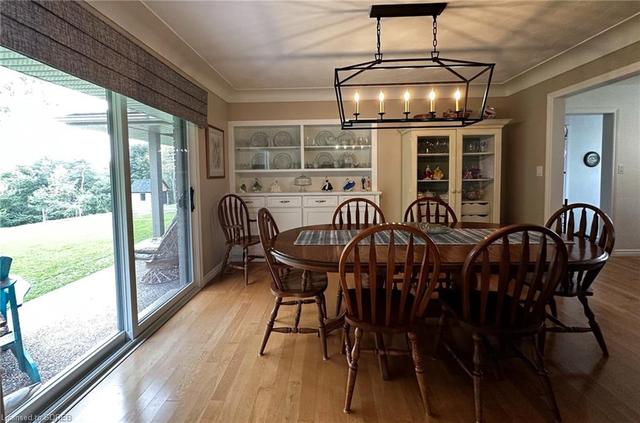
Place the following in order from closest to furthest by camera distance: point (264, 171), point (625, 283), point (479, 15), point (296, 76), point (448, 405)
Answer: point (448, 405)
point (479, 15)
point (625, 283)
point (296, 76)
point (264, 171)

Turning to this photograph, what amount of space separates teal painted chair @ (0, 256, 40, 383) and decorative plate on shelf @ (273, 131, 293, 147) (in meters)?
3.38

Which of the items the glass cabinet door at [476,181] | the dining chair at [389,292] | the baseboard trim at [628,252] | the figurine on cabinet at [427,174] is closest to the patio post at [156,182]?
the dining chair at [389,292]

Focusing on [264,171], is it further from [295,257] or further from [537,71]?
[537,71]

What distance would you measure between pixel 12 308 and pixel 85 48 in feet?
4.17

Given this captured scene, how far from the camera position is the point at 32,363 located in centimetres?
174

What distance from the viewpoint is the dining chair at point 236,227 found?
3.85 meters

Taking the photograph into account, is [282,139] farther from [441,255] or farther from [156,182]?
[441,255]

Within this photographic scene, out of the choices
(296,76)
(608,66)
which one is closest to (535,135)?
(608,66)

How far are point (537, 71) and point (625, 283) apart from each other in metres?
2.31

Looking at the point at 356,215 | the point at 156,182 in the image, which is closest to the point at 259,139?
the point at 156,182

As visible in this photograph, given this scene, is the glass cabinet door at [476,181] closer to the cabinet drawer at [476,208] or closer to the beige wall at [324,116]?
the cabinet drawer at [476,208]

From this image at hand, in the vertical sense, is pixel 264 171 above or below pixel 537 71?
below

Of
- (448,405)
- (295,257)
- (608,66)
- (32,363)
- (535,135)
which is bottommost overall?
(448,405)

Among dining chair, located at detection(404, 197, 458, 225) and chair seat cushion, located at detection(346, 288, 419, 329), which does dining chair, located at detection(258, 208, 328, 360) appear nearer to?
chair seat cushion, located at detection(346, 288, 419, 329)
